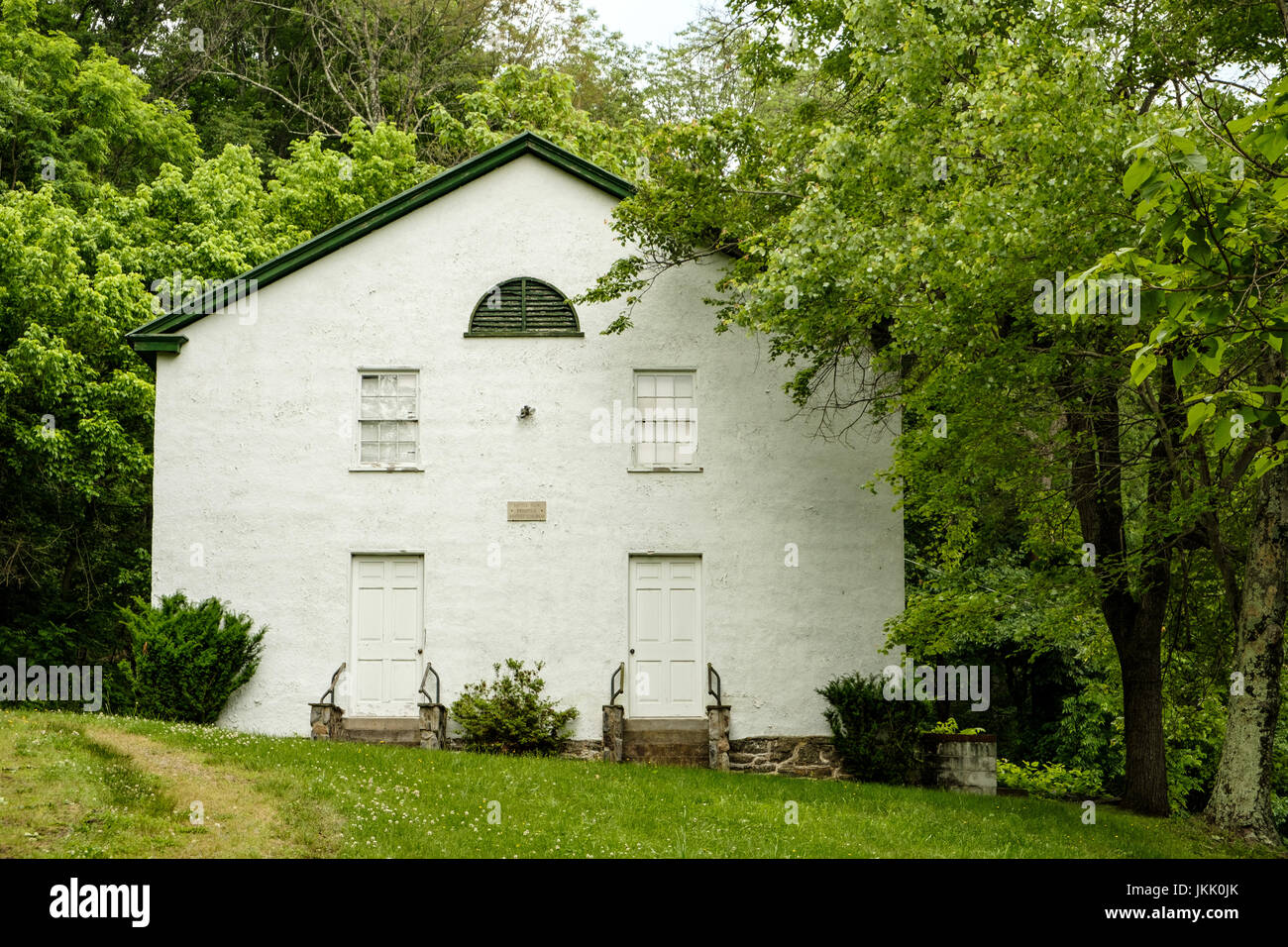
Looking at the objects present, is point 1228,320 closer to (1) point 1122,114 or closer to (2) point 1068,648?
(1) point 1122,114

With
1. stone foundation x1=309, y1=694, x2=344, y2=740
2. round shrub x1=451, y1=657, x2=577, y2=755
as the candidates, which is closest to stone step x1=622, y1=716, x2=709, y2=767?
round shrub x1=451, y1=657, x2=577, y2=755

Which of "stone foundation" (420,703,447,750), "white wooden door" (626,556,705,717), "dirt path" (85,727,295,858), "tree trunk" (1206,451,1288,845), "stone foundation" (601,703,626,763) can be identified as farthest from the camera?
"white wooden door" (626,556,705,717)

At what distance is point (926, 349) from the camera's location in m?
13.3

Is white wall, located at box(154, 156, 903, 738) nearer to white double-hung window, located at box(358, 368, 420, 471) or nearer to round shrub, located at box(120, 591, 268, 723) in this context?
white double-hung window, located at box(358, 368, 420, 471)

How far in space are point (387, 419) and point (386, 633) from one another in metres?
3.02

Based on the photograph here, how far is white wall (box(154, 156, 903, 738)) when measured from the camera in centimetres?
1630

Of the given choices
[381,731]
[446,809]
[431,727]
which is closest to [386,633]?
[381,731]

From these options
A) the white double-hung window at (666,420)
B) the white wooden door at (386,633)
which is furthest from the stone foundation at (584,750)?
the white double-hung window at (666,420)

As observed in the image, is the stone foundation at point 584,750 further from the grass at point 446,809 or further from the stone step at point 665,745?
the grass at point 446,809

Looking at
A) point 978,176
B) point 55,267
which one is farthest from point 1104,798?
point 55,267

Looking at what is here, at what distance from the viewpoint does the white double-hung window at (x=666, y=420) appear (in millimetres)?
16766

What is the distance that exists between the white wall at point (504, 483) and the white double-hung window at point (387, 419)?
0.64ft

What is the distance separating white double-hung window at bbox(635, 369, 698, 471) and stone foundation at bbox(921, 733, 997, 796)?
16.5ft

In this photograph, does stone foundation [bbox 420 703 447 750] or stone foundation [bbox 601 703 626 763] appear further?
stone foundation [bbox 601 703 626 763]
